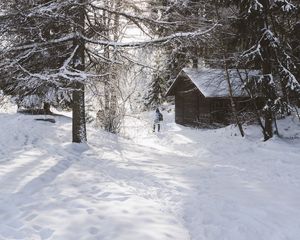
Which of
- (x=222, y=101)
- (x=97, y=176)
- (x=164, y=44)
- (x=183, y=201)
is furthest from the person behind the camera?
(x=222, y=101)

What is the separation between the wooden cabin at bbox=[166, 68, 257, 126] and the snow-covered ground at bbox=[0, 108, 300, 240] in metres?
9.12

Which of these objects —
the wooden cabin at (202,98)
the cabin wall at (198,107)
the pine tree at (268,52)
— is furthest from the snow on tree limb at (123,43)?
the cabin wall at (198,107)

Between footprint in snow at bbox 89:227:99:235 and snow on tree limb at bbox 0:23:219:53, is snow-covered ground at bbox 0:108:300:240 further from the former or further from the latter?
snow on tree limb at bbox 0:23:219:53

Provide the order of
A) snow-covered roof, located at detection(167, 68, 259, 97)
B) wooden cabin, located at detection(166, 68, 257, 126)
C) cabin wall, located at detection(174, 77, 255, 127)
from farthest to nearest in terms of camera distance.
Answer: cabin wall, located at detection(174, 77, 255, 127), wooden cabin, located at detection(166, 68, 257, 126), snow-covered roof, located at detection(167, 68, 259, 97)

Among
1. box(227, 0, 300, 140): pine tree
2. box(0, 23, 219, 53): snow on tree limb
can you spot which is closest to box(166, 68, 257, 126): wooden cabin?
box(227, 0, 300, 140): pine tree

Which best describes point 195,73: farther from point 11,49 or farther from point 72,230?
point 72,230

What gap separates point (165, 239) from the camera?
18.7 ft

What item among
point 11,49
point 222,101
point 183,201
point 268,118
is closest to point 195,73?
point 222,101

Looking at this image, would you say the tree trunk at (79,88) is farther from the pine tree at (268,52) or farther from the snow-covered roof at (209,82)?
the snow-covered roof at (209,82)

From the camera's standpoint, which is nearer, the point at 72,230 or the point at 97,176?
the point at 72,230

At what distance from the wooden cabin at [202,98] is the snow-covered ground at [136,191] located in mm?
9115

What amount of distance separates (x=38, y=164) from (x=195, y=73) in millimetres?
17680

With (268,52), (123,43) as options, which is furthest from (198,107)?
(123,43)

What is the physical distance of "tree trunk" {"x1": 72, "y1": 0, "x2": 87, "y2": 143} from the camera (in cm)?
1190
